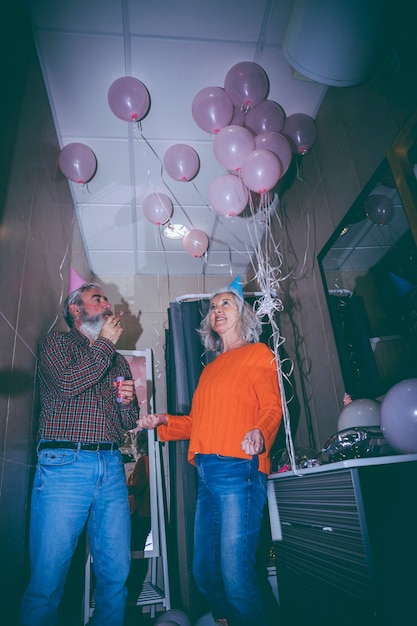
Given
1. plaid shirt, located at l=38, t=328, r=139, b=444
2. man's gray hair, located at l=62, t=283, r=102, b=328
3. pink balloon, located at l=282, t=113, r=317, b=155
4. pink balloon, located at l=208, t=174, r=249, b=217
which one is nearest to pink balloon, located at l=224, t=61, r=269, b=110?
pink balloon, located at l=282, t=113, r=317, b=155

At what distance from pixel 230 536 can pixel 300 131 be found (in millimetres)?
2289

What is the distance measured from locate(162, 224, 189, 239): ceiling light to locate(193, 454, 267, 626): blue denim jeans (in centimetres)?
217

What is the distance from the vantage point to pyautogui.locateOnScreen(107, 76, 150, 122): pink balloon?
6.88 feet

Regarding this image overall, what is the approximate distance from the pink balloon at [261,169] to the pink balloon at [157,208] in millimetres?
857

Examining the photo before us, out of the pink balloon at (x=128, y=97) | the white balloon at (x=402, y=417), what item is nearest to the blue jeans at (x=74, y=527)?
the white balloon at (x=402, y=417)

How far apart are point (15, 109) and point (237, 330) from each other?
58.0 inches

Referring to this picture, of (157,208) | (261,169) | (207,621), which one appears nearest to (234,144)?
(261,169)

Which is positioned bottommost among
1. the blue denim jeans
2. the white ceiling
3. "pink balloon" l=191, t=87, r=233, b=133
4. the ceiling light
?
the blue denim jeans

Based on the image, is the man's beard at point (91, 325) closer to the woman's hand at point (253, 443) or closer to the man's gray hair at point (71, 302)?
the man's gray hair at point (71, 302)

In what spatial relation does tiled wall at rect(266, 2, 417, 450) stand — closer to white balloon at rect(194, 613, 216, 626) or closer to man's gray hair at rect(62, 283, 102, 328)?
white balloon at rect(194, 613, 216, 626)

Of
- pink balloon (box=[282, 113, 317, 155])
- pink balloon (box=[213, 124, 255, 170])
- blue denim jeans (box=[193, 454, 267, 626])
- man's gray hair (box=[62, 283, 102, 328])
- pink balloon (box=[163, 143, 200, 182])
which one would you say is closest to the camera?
blue denim jeans (box=[193, 454, 267, 626])

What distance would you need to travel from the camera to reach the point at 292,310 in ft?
9.14

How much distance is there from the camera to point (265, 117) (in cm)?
223

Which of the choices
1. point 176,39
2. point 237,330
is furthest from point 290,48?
point 237,330
